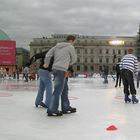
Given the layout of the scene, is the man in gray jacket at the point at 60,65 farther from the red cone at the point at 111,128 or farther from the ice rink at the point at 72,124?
the red cone at the point at 111,128

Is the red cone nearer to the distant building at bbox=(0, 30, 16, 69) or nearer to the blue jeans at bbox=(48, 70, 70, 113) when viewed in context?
the blue jeans at bbox=(48, 70, 70, 113)

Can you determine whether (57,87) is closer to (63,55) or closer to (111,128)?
(63,55)

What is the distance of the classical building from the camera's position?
158 meters

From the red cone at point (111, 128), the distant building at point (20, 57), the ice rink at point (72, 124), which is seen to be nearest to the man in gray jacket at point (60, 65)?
the ice rink at point (72, 124)

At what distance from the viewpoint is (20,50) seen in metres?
180

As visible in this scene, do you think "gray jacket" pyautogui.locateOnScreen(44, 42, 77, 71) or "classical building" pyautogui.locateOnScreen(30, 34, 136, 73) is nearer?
"gray jacket" pyautogui.locateOnScreen(44, 42, 77, 71)

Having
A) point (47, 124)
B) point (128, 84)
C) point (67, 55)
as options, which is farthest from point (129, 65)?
point (47, 124)

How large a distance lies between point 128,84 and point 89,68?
5921 inches

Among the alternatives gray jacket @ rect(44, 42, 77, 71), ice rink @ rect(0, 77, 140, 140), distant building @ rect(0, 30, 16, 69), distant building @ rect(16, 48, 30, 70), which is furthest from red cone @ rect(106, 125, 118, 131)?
distant building @ rect(16, 48, 30, 70)

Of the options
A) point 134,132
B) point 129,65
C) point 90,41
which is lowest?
point 134,132

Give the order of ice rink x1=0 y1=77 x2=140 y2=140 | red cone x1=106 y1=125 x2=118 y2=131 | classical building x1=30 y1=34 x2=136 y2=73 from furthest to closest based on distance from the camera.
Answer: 1. classical building x1=30 y1=34 x2=136 y2=73
2. red cone x1=106 y1=125 x2=118 y2=131
3. ice rink x1=0 y1=77 x2=140 y2=140

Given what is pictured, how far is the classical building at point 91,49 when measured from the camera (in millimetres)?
157500

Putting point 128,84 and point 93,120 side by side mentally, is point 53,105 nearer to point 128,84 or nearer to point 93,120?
point 93,120

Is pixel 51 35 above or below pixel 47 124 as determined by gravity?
above
